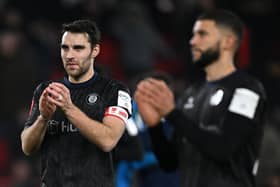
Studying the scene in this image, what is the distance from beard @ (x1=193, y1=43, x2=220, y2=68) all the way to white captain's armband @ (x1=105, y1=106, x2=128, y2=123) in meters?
1.51

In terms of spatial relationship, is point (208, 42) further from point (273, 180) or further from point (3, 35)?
point (3, 35)

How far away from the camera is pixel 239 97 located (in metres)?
5.61

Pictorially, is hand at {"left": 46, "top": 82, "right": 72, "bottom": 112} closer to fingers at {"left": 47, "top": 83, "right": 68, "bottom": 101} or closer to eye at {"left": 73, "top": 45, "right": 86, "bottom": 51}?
fingers at {"left": 47, "top": 83, "right": 68, "bottom": 101}

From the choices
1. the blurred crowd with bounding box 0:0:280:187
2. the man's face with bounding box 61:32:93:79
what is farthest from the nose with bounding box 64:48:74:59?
the blurred crowd with bounding box 0:0:280:187

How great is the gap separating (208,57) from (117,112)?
1578mm

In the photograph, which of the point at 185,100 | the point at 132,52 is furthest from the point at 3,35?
the point at 185,100

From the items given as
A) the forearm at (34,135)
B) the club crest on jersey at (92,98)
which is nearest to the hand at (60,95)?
the forearm at (34,135)

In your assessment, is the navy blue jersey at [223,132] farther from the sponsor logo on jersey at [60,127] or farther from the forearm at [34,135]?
the forearm at [34,135]

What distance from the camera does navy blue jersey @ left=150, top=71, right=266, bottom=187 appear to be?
5535 millimetres

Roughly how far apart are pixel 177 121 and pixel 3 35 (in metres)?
4.40

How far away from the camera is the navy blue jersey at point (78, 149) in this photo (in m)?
4.47

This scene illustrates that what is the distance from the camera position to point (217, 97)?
572 cm

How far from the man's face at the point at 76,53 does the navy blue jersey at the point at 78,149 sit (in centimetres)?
12

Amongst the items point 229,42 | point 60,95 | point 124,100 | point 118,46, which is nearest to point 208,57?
point 229,42
